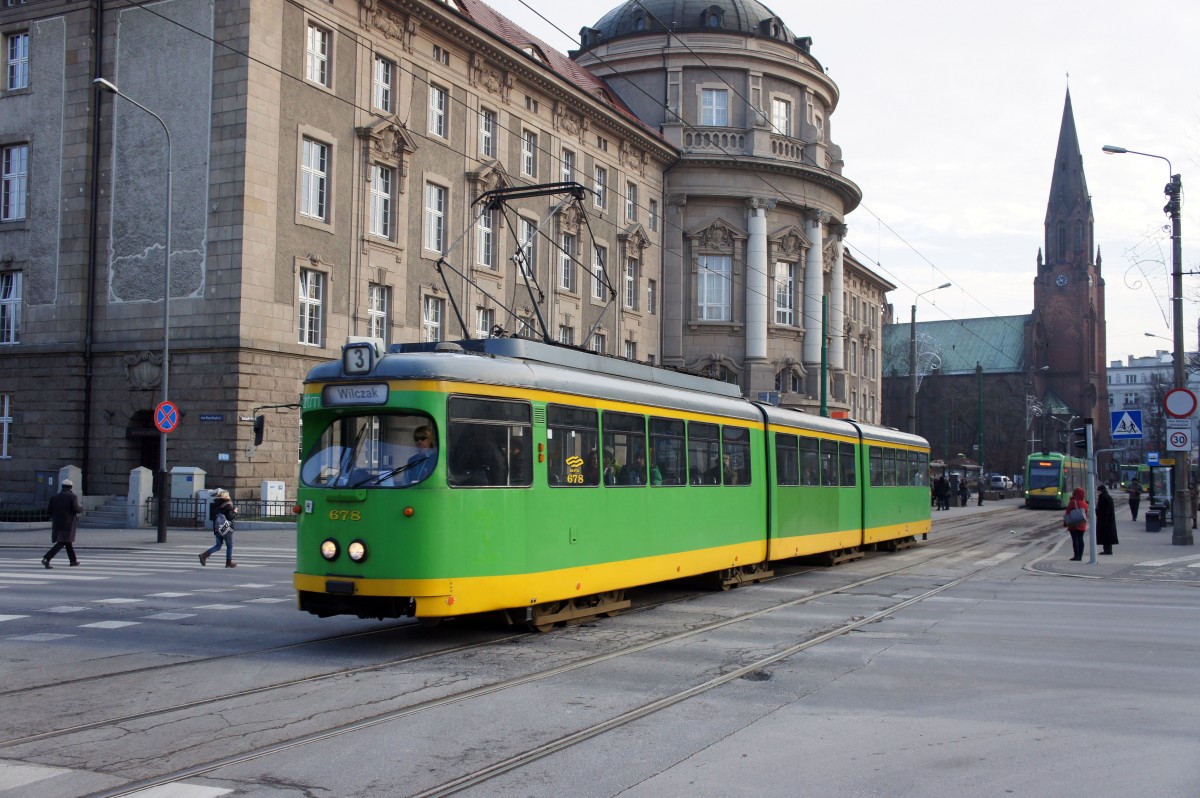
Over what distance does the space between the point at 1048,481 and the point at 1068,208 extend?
64.5m

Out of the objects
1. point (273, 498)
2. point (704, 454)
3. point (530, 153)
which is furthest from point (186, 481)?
point (704, 454)

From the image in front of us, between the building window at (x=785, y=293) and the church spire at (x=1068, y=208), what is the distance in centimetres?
6834

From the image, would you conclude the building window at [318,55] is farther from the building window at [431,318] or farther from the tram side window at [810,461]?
the tram side window at [810,461]

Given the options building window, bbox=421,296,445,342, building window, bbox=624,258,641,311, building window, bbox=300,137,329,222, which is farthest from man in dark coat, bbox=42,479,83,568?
building window, bbox=624,258,641,311

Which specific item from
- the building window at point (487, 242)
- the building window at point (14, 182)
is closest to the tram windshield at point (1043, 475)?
the building window at point (487, 242)

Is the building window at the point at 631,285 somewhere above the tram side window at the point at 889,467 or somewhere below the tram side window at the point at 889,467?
above

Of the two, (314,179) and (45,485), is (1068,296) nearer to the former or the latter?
(314,179)

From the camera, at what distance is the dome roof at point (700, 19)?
185 ft

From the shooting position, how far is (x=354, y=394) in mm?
10703

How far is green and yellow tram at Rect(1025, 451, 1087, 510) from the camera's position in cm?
6059

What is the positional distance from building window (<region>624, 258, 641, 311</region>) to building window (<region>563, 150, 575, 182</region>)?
6295 millimetres

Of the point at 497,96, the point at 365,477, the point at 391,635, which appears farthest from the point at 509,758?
the point at 497,96

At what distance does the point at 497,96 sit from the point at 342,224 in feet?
31.9

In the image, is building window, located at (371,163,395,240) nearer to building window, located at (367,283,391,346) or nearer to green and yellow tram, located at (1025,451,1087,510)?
building window, located at (367,283,391,346)
